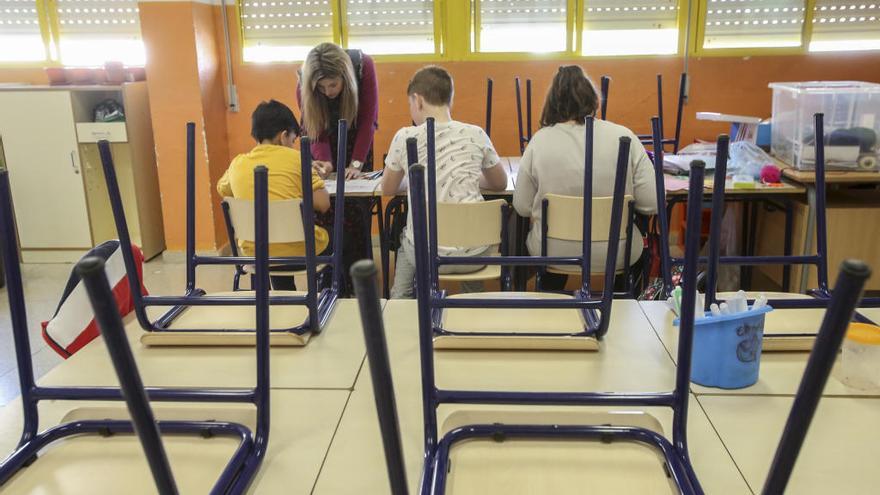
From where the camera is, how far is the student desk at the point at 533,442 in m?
0.84

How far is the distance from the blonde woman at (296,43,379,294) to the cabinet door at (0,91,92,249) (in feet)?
6.56

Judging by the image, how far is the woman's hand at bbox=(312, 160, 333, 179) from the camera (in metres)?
2.94

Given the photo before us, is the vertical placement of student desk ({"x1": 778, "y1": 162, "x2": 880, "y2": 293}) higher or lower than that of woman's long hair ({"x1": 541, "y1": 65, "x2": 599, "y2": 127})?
lower

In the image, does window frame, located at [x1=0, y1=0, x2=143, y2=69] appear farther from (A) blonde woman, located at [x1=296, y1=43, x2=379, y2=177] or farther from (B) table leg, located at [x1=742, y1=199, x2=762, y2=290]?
(B) table leg, located at [x1=742, y1=199, x2=762, y2=290]

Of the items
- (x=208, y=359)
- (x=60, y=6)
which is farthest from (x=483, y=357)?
(x=60, y=6)

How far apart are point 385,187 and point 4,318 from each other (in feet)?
7.15

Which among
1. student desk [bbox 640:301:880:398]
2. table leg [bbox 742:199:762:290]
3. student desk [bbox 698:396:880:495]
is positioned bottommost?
table leg [bbox 742:199:762:290]

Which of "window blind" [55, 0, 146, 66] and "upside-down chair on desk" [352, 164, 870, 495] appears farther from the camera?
"window blind" [55, 0, 146, 66]

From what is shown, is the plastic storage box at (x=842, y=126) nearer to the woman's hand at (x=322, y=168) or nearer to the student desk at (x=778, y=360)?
the student desk at (x=778, y=360)

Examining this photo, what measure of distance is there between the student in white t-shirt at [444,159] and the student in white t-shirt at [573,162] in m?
0.19

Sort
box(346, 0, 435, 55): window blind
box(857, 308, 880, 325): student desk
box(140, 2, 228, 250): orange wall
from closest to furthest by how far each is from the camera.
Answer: box(857, 308, 880, 325): student desk → box(140, 2, 228, 250): orange wall → box(346, 0, 435, 55): window blind

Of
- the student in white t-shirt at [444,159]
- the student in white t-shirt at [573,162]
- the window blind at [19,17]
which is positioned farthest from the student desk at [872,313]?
the window blind at [19,17]

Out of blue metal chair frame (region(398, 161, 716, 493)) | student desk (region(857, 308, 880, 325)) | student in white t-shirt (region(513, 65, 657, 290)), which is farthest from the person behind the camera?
student in white t-shirt (region(513, 65, 657, 290))

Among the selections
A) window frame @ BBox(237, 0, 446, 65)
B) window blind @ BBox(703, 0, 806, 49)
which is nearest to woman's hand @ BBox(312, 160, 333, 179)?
window frame @ BBox(237, 0, 446, 65)
